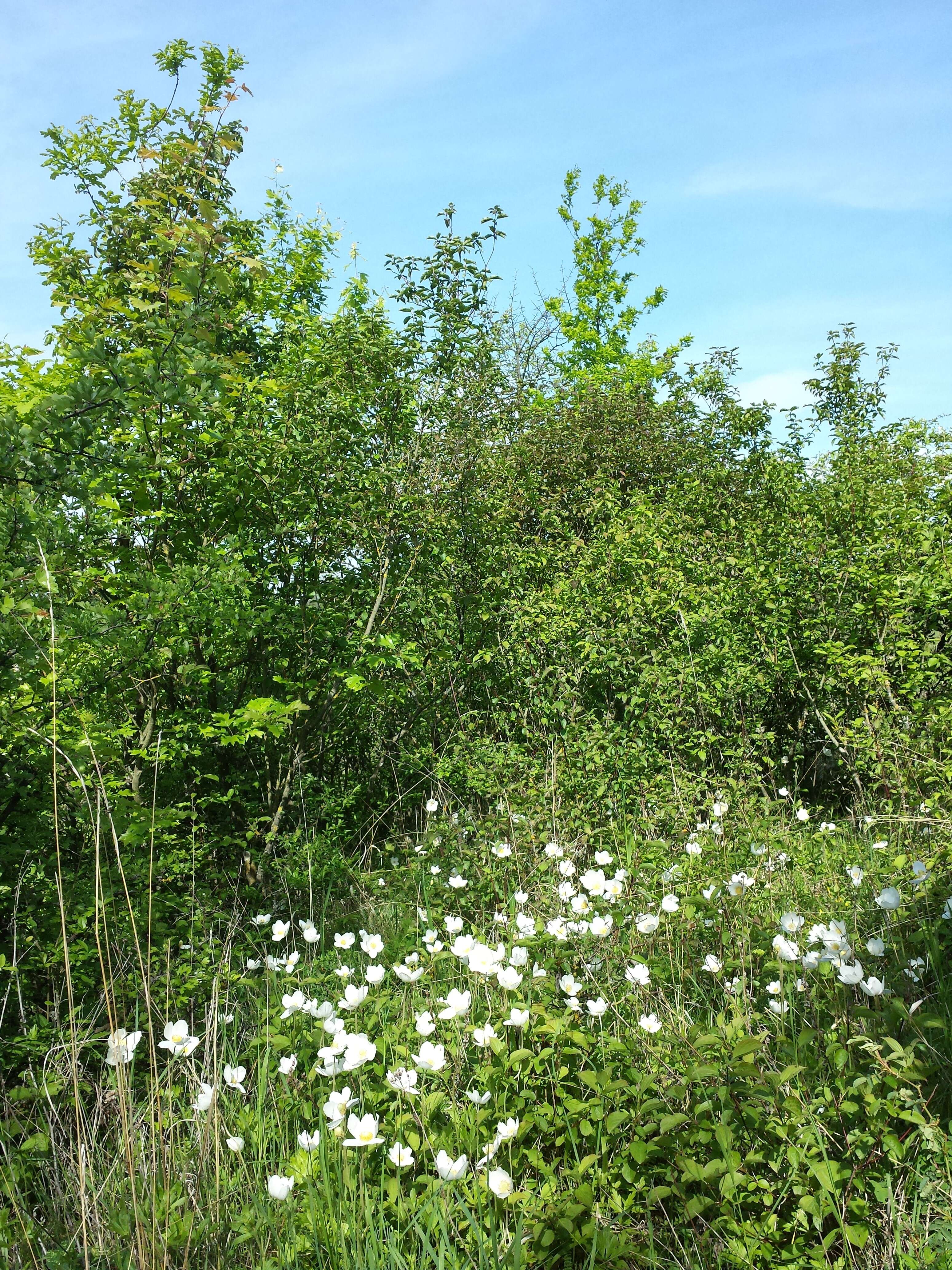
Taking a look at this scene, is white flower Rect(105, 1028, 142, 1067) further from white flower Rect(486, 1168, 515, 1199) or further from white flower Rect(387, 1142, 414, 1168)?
white flower Rect(486, 1168, 515, 1199)

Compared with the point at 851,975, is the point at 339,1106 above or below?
below

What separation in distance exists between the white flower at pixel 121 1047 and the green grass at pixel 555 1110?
1.3 inches

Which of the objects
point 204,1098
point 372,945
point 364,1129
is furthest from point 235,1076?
point 372,945

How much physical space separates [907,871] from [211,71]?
4.67 metres

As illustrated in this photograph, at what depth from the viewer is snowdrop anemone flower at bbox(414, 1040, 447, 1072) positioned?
217cm

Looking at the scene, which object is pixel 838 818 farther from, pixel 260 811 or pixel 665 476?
pixel 665 476

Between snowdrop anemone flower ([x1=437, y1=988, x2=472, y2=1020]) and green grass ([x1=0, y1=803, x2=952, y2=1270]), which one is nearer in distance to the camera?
green grass ([x1=0, y1=803, x2=952, y2=1270])

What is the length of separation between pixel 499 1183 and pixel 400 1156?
221 millimetres

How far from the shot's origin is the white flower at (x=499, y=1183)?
1.85m

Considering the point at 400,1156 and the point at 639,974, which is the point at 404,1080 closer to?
the point at 400,1156

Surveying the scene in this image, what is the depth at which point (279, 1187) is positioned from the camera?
179cm

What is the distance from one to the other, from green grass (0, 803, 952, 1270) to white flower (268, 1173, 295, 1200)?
10 cm

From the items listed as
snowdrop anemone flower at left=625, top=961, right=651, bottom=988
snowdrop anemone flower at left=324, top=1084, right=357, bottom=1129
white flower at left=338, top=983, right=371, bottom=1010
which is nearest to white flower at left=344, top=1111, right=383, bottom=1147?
snowdrop anemone flower at left=324, top=1084, right=357, bottom=1129

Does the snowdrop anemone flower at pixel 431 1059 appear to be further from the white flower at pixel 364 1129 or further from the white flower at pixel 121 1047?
the white flower at pixel 121 1047
